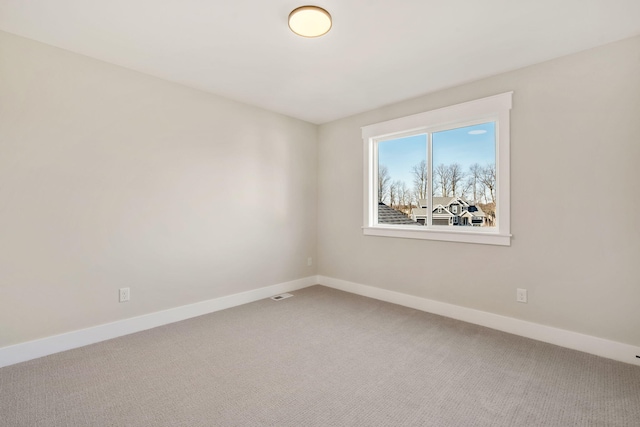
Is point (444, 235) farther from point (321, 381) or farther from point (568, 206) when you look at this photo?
point (321, 381)

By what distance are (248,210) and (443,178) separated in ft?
7.67

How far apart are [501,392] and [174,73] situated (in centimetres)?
367

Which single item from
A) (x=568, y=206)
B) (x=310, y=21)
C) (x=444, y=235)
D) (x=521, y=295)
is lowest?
(x=521, y=295)

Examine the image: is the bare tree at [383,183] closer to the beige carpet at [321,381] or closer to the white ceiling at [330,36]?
the white ceiling at [330,36]

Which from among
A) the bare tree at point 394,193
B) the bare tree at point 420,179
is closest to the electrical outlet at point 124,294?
the bare tree at point 394,193

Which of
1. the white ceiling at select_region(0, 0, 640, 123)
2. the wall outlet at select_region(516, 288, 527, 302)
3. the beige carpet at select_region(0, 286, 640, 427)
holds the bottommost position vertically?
the beige carpet at select_region(0, 286, 640, 427)

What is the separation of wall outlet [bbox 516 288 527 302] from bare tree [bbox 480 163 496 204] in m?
0.87

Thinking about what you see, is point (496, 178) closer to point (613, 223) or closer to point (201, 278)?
point (613, 223)

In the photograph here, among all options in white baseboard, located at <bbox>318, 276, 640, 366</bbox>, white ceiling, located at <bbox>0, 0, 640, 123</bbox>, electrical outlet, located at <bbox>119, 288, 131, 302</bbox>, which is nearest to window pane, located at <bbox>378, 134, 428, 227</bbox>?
white ceiling, located at <bbox>0, 0, 640, 123</bbox>

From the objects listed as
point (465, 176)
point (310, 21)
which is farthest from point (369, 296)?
point (310, 21)

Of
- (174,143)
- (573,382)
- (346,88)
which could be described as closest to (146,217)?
(174,143)

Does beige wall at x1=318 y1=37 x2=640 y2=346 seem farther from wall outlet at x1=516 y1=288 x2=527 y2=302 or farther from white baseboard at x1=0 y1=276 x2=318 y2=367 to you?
white baseboard at x1=0 y1=276 x2=318 y2=367

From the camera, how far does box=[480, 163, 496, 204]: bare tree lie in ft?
9.79

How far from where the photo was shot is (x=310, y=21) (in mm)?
2002
